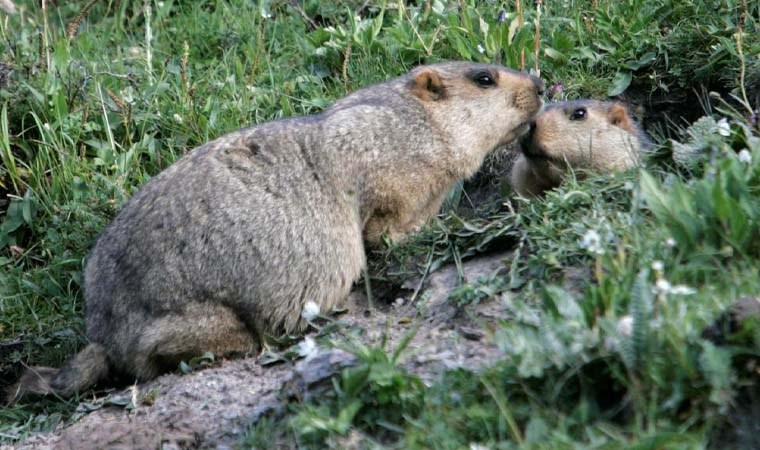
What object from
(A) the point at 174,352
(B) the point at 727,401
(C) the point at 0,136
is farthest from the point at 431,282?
(C) the point at 0,136

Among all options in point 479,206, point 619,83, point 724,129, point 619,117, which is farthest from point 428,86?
point 724,129

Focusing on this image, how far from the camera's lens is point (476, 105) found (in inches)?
250

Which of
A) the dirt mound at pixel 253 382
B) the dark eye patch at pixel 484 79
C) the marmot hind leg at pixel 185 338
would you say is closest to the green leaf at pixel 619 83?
the dark eye patch at pixel 484 79

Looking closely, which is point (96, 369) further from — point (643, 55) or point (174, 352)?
point (643, 55)

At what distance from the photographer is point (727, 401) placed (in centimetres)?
353

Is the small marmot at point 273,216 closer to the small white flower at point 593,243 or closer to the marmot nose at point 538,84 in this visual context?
the marmot nose at point 538,84

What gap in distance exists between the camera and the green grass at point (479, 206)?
371 cm

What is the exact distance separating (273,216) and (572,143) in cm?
191

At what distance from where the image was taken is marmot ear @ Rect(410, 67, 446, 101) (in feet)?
20.9

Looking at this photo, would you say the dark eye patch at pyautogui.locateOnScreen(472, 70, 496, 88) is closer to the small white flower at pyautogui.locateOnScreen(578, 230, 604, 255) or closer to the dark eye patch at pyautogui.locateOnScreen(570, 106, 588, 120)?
the dark eye patch at pyautogui.locateOnScreen(570, 106, 588, 120)

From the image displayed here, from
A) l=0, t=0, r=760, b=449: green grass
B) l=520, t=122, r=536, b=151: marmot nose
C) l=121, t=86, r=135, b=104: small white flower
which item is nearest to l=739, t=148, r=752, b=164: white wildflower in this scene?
→ l=0, t=0, r=760, b=449: green grass

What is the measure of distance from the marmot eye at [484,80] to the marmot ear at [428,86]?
199 mm

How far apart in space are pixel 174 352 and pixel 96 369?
43 centimetres

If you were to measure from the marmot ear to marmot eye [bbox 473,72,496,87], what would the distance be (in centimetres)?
20
